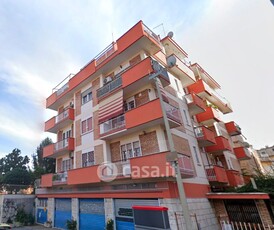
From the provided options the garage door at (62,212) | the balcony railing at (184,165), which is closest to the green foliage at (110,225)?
the garage door at (62,212)

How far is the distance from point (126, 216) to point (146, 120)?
6517 millimetres

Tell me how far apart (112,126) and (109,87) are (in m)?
3.38

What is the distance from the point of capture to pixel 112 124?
14562mm

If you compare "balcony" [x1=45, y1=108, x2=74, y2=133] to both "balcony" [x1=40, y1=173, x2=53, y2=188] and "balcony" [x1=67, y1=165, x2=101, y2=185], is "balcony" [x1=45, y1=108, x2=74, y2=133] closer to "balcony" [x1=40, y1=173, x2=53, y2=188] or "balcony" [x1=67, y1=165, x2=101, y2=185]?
"balcony" [x1=40, y1=173, x2=53, y2=188]

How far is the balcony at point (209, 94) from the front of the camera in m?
19.4

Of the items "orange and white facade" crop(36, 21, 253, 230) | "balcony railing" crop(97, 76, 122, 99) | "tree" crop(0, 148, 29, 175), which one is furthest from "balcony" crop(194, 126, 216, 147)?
"tree" crop(0, 148, 29, 175)

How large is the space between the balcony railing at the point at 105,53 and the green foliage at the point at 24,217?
18819 millimetres

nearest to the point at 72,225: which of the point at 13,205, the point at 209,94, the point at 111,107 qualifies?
the point at 111,107

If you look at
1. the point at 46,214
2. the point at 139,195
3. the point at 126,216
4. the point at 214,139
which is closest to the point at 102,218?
the point at 126,216

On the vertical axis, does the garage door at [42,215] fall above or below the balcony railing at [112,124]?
below

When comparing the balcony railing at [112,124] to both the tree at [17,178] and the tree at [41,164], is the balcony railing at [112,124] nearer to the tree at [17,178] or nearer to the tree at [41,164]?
the tree at [41,164]

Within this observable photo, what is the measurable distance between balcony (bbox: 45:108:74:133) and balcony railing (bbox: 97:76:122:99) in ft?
16.1

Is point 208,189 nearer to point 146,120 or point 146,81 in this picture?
point 146,120

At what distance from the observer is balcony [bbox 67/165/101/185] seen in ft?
44.0
